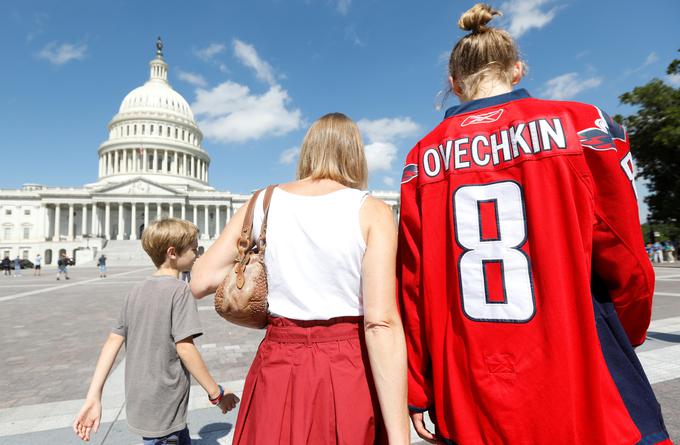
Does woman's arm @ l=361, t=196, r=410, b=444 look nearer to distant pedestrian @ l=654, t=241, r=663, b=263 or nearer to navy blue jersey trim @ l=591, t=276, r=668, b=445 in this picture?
navy blue jersey trim @ l=591, t=276, r=668, b=445

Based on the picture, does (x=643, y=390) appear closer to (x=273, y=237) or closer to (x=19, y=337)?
(x=273, y=237)

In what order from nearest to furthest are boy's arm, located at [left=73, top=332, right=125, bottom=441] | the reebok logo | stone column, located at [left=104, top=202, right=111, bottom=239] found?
the reebok logo
boy's arm, located at [left=73, top=332, right=125, bottom=441]
stone column, located at [left=104, top=202, right=111, bottom=239]

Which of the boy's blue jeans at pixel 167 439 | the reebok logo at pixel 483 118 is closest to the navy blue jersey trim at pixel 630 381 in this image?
the reebok logo at pixel 483 118

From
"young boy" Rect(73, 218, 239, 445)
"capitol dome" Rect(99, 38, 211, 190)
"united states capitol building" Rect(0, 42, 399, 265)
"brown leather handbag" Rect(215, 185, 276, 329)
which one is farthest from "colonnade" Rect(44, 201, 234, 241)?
"brown leather handbag" Rect(215, 185, 276, 329)

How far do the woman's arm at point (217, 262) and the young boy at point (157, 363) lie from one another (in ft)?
2.48

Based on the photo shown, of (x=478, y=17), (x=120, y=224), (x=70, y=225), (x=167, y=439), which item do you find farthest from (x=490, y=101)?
(x=70, y=225)

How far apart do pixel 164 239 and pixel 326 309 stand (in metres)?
1.53

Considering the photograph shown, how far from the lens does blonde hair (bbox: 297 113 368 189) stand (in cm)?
184

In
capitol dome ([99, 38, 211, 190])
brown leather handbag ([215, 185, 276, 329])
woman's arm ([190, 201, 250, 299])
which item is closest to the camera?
brown leather handbag ([215, 185, 276, 329])

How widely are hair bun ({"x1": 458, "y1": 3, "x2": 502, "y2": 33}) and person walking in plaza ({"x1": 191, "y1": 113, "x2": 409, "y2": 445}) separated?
688mm

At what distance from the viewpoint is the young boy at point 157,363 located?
94.1 inches

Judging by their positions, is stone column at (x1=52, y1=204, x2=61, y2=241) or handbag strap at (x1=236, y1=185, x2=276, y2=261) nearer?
handbag strap at (x1=236, y1=185, x2=276, y2=261)

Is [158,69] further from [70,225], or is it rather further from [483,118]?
[483,118]

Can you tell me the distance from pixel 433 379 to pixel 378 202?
2.59 feet
